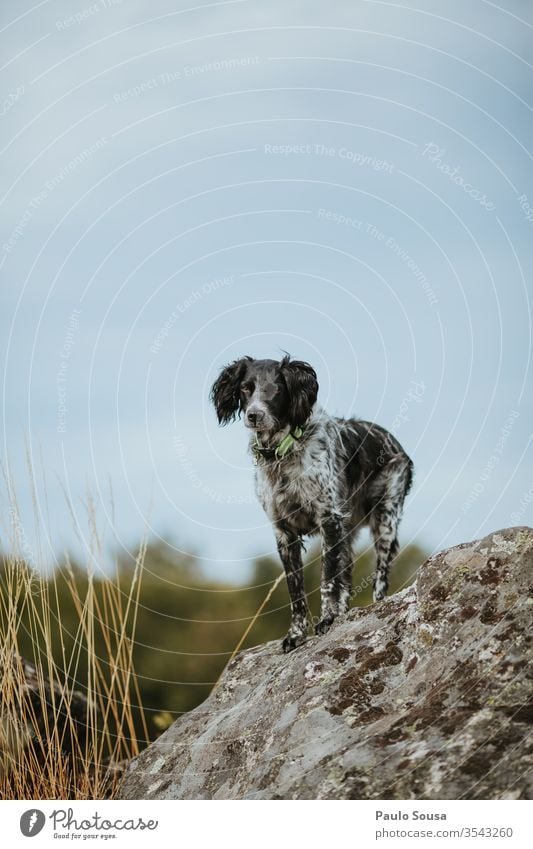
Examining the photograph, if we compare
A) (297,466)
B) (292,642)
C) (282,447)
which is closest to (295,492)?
(297,466)

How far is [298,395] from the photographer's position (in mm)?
5316

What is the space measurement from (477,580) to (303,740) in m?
1.01

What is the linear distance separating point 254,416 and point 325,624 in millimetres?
1253

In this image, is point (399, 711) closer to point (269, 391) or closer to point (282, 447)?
point (282, 447)

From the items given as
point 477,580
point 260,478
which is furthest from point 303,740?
point 260,478

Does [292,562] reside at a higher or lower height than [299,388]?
lower

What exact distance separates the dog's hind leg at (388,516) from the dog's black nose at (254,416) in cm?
146

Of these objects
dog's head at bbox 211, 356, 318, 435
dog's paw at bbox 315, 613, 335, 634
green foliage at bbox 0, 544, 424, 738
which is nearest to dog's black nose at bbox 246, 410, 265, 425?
dog's head at bbox 211, 356, 318, 435

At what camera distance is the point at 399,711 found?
365 centimetres

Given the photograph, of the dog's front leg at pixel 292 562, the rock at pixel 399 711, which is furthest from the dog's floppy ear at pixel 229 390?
the rock at pixel 399 711

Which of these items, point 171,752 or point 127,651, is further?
point 127,651

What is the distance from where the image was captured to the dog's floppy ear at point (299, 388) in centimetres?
531
